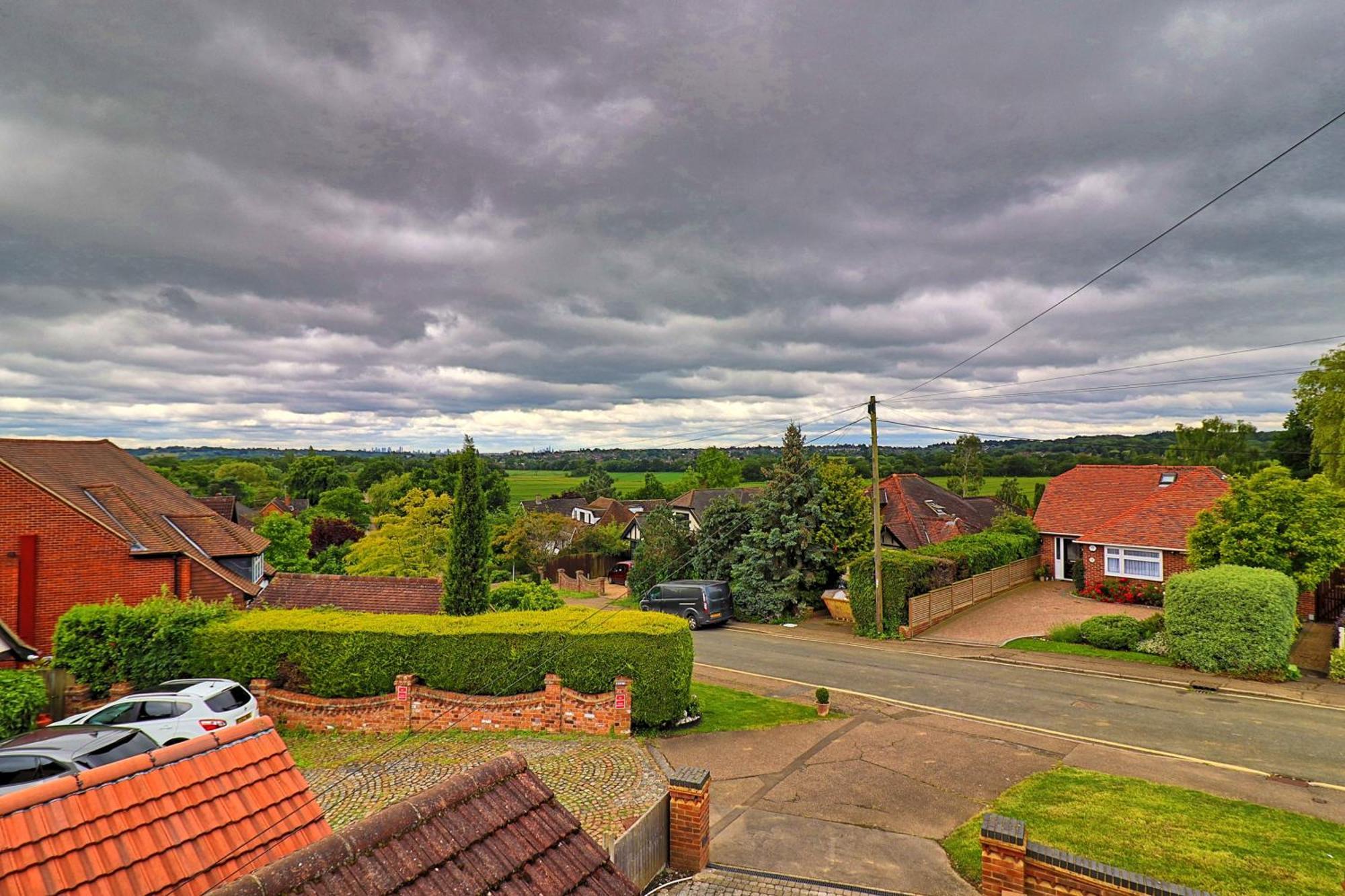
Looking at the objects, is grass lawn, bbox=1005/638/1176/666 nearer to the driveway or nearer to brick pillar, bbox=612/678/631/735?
the driveway

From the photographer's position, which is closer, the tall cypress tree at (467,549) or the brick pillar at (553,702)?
the brick pillar at (553,702)

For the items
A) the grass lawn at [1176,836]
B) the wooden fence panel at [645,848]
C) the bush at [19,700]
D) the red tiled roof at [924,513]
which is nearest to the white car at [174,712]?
the bush at [19,700]

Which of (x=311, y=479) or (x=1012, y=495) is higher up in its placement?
(x=311, y=479)

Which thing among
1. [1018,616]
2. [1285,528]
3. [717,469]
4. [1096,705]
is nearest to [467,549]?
[1096,705]

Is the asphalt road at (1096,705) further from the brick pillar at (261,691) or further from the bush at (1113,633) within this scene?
the brick pillar at (261,691)

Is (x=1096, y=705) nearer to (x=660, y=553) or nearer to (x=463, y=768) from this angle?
(x=463, y=768)

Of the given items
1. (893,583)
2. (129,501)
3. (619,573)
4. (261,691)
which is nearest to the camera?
(261,691)
